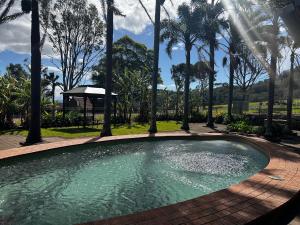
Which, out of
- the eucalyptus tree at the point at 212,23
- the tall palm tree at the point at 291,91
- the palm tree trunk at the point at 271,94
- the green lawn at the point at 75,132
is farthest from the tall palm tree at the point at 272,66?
the green lawn at the point at 75,132

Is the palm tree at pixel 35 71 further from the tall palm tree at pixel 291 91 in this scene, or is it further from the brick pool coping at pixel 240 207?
the tall palm tree at pixel 291 91

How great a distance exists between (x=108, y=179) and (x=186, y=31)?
16.2m

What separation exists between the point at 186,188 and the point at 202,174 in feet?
4.76

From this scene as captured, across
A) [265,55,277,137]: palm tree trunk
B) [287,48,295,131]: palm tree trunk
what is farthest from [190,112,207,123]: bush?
[265,55,277,137]: palm tree trunk

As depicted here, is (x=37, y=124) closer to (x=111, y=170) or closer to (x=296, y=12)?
(x=111, y=170)

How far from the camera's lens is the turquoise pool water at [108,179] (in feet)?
17.9

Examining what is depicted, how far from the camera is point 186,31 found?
21375 millimetres

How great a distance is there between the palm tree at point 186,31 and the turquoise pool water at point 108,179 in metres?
9.32

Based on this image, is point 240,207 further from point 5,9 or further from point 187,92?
point 187,92

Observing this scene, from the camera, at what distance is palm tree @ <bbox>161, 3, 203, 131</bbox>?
68.6 feet

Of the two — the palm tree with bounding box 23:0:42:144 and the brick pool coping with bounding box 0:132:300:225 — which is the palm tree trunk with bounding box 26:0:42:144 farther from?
the brick pool coping with bounding box 0:132:300:225

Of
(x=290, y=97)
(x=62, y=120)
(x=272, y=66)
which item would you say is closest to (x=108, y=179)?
(x=272, y=66)

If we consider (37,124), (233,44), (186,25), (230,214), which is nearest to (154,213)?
(230,214)

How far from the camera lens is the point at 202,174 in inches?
317
